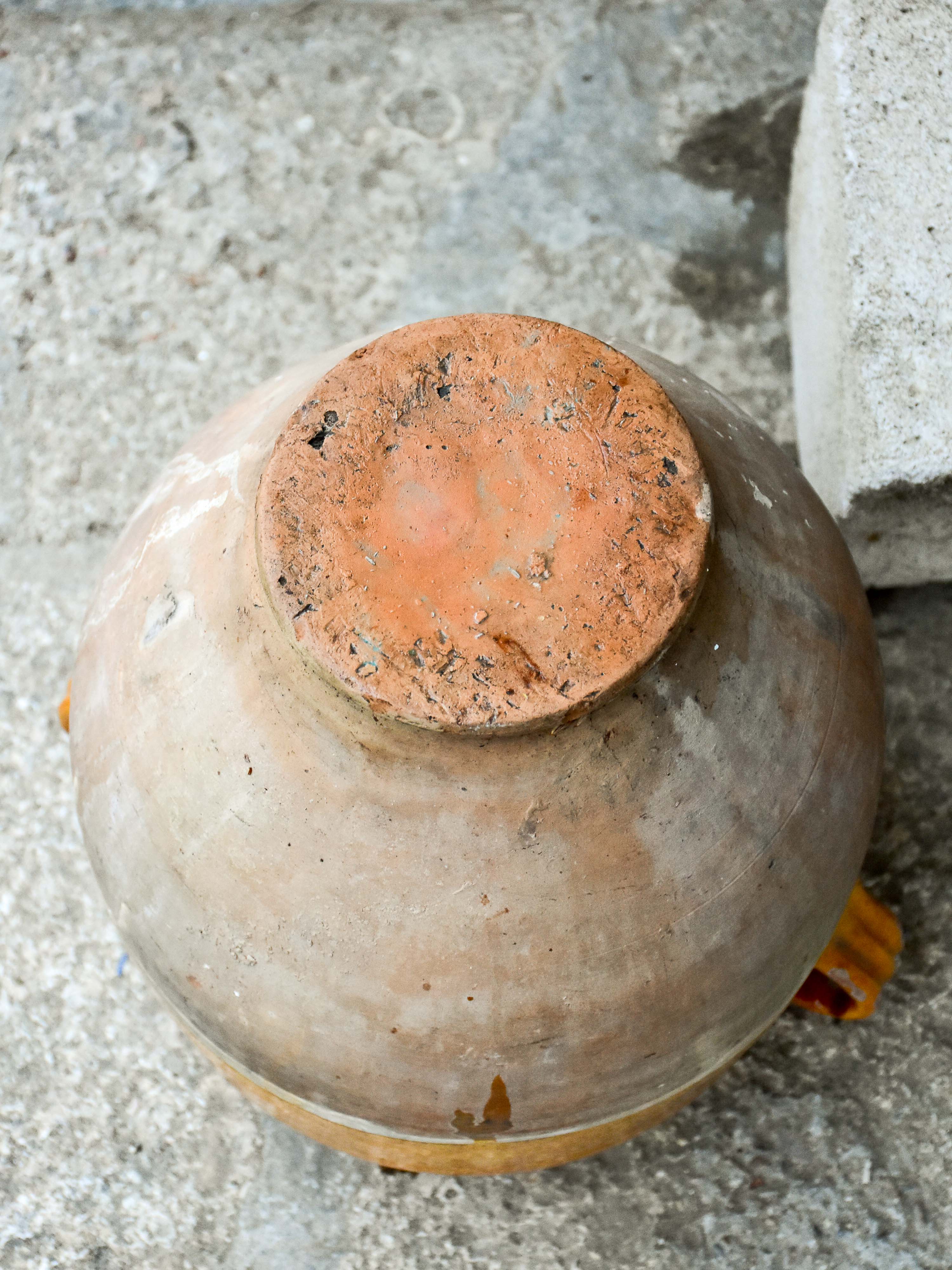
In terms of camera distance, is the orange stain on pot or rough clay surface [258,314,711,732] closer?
rough clay surface [258,314,711,732]

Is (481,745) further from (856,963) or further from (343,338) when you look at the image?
(343,338)

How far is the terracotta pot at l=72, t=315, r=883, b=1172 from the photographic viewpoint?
41.4 inches

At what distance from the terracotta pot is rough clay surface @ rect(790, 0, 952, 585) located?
0.58 m

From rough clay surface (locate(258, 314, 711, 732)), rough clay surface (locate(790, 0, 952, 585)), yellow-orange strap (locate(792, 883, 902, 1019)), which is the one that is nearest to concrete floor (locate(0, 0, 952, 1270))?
yellow-orange strap (locate(792, 883, 902, 1019))

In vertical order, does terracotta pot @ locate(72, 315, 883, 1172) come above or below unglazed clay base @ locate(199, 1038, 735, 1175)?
above

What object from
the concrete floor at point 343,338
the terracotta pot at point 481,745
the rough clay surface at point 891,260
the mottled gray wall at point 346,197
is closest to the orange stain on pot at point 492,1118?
the terracotta pot at point 481,745

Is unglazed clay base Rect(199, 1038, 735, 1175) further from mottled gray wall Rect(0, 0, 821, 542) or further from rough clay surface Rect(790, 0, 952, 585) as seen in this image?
mottled gray wall Rect(0, 0, 821, 542)

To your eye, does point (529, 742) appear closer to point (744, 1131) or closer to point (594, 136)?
point (744, 1131)

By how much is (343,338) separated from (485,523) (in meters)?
1.40

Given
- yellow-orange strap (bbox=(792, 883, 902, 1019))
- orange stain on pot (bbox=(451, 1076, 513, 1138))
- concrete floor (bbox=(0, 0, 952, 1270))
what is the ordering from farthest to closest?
concrete floor (bbox=(0, 0, 952, 1270)), yellow-orange strap (bbox=(792, 883, 902, 1019)), orange stain on pot (bbox=(451, 1076, 513, 1138))

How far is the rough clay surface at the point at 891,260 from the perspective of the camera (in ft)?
5.61

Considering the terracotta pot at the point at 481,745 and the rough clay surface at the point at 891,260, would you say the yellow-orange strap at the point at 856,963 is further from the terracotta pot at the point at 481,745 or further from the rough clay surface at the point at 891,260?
the rough clay surface at the point at 891,260

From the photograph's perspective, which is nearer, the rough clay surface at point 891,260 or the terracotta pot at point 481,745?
the terracotta pot at point 481,745

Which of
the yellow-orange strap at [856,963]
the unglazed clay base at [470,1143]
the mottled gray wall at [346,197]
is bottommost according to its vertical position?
the yellow-orange strap at [856,963]
